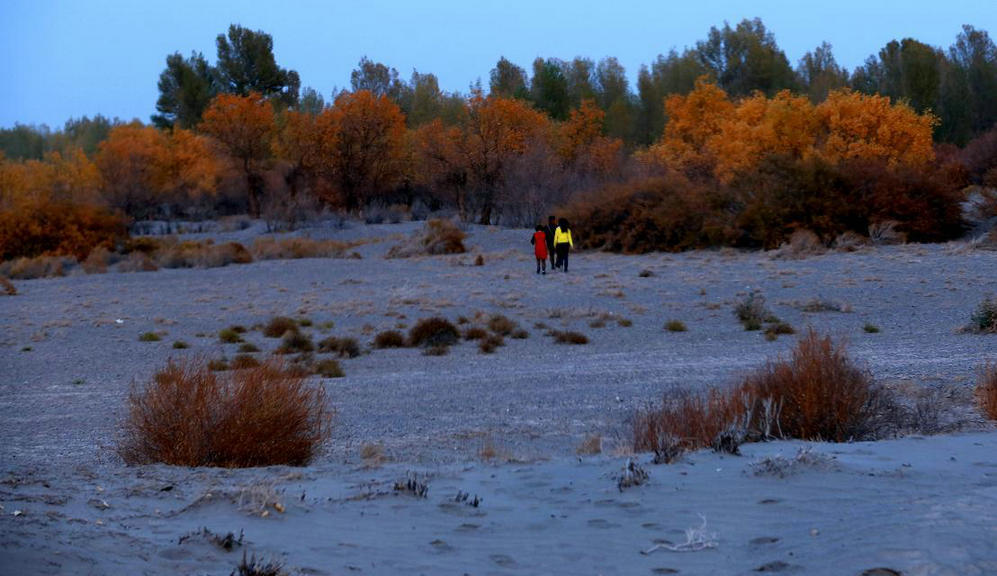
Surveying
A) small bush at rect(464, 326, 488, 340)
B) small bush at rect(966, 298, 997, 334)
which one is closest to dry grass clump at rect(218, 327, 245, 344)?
small bush at rect(464, 326, 488, 340)

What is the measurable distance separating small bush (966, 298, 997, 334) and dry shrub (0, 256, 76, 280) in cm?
3711

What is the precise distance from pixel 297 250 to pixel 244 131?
3070cm

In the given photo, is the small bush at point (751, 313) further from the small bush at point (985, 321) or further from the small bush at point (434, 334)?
the small bush at point (434, 334)

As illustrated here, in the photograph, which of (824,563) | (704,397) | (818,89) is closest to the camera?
(824,563)

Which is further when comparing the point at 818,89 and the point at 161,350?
the point at 818,89

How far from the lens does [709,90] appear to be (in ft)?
224

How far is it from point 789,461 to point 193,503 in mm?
4679

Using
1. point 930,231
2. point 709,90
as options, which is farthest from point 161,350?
point 709,90

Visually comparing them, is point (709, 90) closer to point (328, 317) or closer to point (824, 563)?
point (328, 317)

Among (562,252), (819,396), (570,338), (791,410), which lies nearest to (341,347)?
(570,338)

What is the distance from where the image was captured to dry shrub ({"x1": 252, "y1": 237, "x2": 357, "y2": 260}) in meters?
48.4

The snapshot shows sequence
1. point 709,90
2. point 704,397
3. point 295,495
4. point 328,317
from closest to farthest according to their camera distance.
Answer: point 295,495 < point 704,397 < point 328,317 < point 709,90

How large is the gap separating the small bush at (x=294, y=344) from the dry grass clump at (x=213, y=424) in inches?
471

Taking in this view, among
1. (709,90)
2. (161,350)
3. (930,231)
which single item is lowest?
(161,350)
